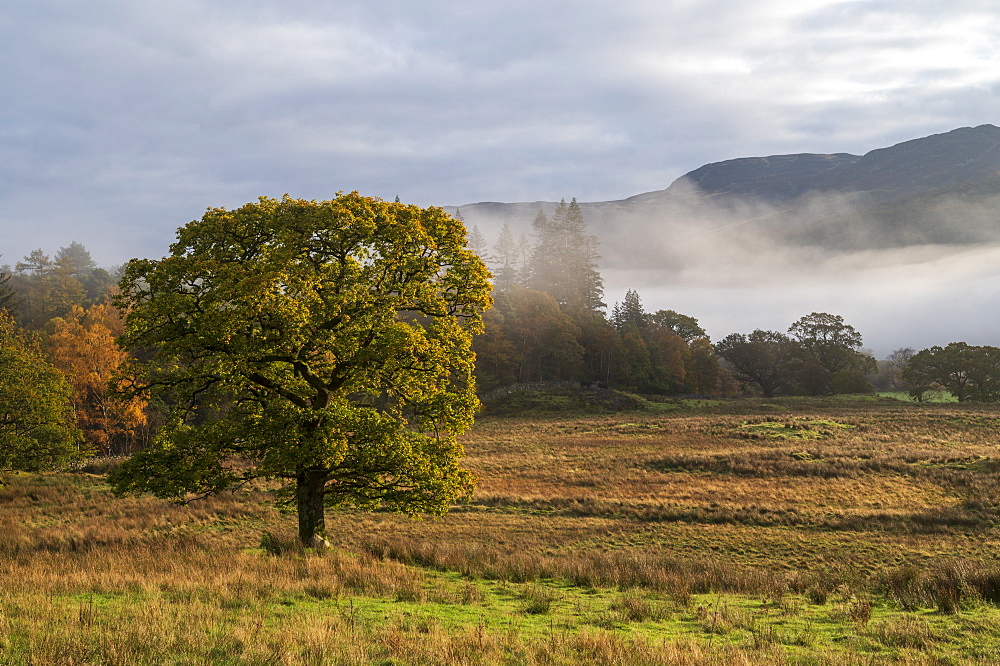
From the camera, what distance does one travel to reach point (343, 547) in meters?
18.6

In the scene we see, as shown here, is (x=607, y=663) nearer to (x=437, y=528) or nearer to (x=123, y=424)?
(x=437, y=528)

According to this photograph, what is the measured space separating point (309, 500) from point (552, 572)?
7.67 meters

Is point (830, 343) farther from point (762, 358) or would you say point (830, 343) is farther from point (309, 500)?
point (309, 500)

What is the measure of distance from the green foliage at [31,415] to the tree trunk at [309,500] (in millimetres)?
22890

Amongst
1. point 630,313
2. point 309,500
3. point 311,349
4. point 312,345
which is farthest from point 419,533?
point 630,313

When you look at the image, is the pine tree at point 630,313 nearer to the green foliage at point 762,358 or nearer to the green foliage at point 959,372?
the green foliage at point 762,358

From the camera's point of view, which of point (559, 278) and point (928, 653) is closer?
point (928, 653)

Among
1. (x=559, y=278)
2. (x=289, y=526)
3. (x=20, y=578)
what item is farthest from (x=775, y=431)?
(x=559, y=278)

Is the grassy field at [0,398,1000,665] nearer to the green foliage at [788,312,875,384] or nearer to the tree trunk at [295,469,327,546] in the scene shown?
the tree trunk at [295,469,327,546]

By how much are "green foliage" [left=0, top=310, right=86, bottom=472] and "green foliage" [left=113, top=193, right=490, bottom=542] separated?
20.3m

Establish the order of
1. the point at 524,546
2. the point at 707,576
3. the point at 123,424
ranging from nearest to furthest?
the point at 707,576
the point at 524,546
the point at 123,424

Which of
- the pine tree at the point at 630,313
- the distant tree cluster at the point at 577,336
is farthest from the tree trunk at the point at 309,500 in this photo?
the pine tree at the point at 630,313

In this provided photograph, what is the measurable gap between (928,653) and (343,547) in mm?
16059

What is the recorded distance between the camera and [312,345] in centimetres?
1530
